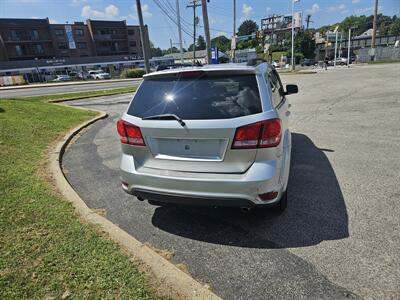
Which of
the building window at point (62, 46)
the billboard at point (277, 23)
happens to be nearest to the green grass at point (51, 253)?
the building window at point (62, 46)

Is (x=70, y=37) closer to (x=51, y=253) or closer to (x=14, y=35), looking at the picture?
(x=14, y=35)

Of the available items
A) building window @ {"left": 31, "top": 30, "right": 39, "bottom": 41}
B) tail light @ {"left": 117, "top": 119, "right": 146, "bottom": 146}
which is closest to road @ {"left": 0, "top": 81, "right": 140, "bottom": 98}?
tail light @ {"left": 117, "top": 119, "right": 146, "bottom": 146}

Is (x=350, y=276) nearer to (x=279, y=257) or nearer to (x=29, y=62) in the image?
(x=279, y=257)

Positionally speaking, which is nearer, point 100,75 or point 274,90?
point 274,90

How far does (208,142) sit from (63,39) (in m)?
78.8

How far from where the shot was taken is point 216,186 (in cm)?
274

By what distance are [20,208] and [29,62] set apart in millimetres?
62418

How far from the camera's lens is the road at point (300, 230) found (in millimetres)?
2377

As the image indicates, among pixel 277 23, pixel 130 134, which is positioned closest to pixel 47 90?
pixel 130 134

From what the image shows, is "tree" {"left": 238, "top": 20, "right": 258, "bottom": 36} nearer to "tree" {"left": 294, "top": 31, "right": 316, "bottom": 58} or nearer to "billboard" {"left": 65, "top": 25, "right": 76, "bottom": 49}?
"tree" {"left": 294, "top": 31, "right": 316, "bottom": 58}

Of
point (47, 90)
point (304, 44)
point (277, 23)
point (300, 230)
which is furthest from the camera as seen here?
point (277, 23)

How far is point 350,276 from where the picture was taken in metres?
2.40

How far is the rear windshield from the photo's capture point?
9.15 ft

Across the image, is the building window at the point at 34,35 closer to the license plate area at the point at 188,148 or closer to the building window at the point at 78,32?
the building window at the point at 78,32
